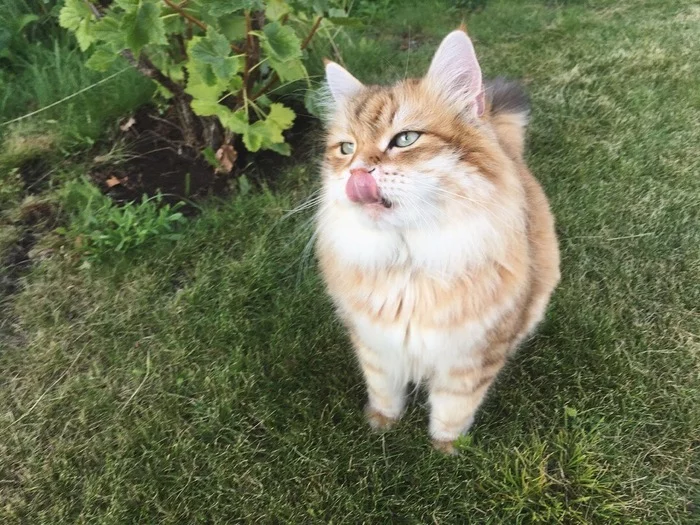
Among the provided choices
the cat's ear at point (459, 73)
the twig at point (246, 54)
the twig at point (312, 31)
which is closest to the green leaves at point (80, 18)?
the twig at point (246, 54)

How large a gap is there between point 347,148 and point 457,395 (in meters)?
0.79

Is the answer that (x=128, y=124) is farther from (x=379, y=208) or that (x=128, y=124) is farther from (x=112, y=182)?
(x=379, y=208)

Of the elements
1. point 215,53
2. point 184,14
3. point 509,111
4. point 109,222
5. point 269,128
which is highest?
point 184,14

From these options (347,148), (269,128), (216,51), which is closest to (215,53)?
(216,51)

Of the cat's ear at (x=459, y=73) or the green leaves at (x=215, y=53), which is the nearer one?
the cat's ear at (x=459, y=73)

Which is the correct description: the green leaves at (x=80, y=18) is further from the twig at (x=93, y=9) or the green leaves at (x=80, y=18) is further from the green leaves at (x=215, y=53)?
the green leaves at (x=215, y=53)

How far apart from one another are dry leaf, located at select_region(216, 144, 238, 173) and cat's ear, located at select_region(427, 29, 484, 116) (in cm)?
142

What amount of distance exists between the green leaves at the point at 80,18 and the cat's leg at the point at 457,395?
1861 millimetres

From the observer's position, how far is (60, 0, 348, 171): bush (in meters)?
1.95

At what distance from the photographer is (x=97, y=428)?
1866mm

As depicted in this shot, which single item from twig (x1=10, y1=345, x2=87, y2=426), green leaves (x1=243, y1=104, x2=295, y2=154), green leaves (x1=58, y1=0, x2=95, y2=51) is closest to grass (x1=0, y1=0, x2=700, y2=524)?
twig (x1=10, y1=345, x2=87, y2=426)

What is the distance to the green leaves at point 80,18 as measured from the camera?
218cm

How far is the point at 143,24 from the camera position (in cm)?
191

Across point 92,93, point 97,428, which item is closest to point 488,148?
point 97,428
